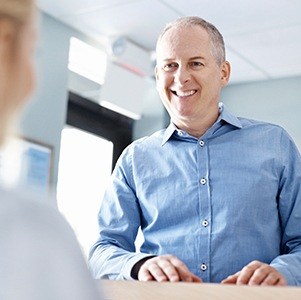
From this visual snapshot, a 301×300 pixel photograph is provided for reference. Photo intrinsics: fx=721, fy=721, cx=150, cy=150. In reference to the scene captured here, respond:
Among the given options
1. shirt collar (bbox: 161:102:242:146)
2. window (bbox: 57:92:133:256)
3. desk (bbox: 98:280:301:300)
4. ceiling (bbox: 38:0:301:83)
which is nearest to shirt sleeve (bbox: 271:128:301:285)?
shirt collar (bbox: 161:102:242:146)

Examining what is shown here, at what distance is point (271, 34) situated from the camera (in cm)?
412

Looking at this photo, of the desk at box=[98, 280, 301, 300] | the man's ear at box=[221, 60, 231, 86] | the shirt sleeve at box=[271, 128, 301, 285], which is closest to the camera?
the desk at box=[98, 280, 301, 300]

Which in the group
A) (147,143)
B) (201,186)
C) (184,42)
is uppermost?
(184,42)

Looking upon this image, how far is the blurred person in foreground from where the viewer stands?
0.41 metres

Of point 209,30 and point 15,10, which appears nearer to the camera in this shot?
point 15,10

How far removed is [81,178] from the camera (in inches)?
179

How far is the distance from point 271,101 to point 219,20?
119 cm

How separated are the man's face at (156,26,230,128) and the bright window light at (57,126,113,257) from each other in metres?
2.59

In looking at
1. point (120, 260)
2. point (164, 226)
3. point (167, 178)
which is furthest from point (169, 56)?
point (120, 260)

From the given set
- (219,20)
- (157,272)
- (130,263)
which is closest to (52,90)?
(219,20)

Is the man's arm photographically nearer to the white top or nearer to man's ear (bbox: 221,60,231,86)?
man's ear (bbox: 221,60,231,86)

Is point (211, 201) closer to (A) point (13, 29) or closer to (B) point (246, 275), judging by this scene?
(B) point (246, 275)

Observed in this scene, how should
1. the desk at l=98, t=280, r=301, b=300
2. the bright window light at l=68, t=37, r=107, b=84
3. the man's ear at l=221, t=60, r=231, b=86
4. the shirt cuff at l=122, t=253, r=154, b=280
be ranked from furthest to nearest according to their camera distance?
the bright window light at l=68, t=37, r=107, b=84 < the man's ear at l=221, t=60, r=231, b=86 < the shirt cuff at l=122, t=253, r=154, b=280 < the desk at l=98, t=280, r=301, b=300

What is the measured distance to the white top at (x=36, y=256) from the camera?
0.41 m
